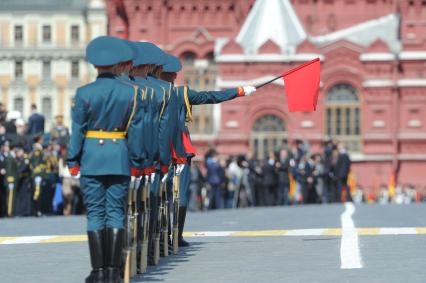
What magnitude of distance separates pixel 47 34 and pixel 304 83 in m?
97.5

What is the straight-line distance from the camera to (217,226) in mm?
22453

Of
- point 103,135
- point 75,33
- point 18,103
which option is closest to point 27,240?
point 103,135

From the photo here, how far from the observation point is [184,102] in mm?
16797

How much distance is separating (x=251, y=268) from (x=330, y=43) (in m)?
51.6

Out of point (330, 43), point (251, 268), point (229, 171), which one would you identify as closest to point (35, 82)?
point (330, 43)

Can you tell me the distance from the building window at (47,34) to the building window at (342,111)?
52.7 meters

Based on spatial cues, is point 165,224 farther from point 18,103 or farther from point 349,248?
point 18,103

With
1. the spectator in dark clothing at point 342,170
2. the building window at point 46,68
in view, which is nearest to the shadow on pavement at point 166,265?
the spectator in dark clothing at point 342,170

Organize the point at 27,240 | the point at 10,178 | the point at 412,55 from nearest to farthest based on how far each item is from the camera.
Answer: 1. the point at 27,240
2. the point at 10,178
3. the point at 412,55

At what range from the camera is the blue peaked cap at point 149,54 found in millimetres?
15109

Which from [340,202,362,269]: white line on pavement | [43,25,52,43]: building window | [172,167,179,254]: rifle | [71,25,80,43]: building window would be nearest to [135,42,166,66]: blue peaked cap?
[172,167,179,254]: rifle

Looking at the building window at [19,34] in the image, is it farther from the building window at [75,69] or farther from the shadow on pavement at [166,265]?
the shadow on pavement at [166,265]

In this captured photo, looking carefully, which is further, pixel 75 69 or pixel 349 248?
pixel 75 69

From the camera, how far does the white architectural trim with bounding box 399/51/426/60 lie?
211 feet
